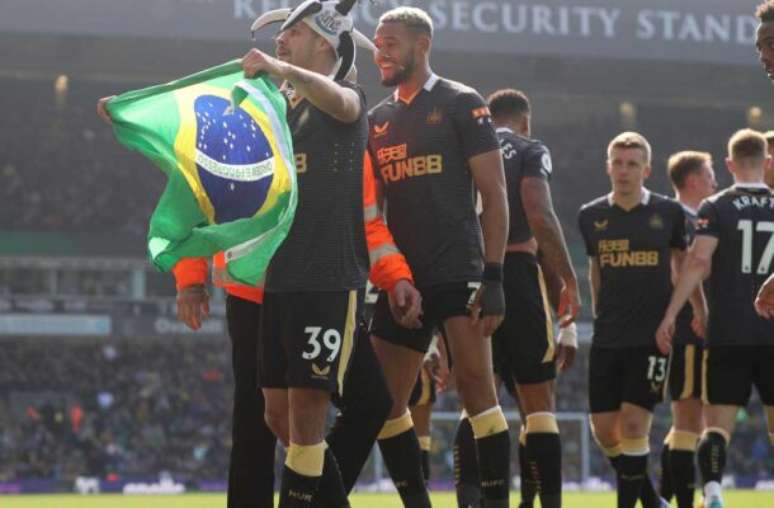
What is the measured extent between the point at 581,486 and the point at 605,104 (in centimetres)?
1233

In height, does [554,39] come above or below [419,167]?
above

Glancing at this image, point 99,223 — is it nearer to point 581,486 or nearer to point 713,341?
point 581,486

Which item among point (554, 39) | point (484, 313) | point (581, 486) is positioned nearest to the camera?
point (484, 313)

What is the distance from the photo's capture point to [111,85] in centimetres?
3538

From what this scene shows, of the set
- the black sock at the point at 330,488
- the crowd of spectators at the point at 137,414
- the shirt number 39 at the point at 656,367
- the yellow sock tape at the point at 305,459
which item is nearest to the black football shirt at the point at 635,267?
the shirt number 39 at the point at 656,367

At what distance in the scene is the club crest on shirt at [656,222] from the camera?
320 inches

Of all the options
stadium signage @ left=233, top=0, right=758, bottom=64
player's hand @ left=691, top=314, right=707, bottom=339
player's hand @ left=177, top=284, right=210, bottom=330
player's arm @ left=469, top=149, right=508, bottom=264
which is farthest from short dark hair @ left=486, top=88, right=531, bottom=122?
stadium signage @ left=233, top=0, right=758, bottom=64

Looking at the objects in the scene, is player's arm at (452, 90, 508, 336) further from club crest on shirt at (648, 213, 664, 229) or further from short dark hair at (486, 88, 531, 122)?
club crest on shirt at (648, 213, 664, 229)

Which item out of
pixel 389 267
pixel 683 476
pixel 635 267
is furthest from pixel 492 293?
pixel 683 476

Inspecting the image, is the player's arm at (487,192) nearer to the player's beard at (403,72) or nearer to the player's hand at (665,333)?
the player's beard at (403,72)

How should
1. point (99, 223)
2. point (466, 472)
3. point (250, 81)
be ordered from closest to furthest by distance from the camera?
point (250, 81) < point (466, 472) < point (99, 223)

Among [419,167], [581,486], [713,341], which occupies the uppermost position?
[419,167]

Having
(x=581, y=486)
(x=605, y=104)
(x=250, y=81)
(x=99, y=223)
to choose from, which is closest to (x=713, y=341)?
(x=250, y=81)

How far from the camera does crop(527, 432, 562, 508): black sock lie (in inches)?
263
